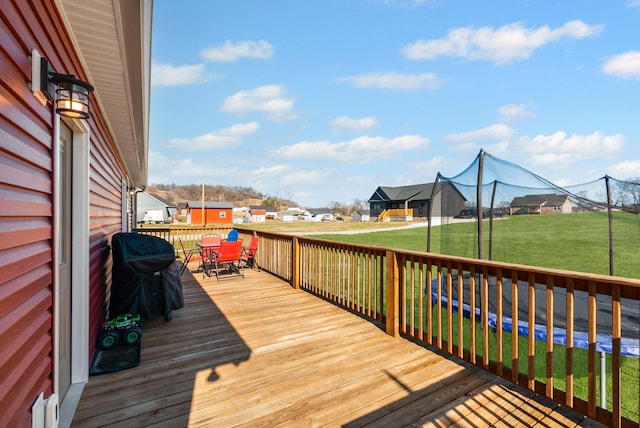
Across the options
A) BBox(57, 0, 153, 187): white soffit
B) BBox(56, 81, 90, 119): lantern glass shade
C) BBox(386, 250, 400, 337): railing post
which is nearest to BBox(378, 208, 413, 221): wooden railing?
BBox(386, 250, 400, 337): railing post

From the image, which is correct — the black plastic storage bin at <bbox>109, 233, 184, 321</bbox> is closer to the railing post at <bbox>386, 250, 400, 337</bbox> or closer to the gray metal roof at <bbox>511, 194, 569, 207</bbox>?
the railing post at <bbox>386, 250, 400, 337</bbox>

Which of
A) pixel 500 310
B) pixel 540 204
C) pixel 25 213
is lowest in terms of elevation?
pixel 500 310

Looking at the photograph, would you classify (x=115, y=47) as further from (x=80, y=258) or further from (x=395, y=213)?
(x=395, y=213)

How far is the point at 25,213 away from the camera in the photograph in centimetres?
140

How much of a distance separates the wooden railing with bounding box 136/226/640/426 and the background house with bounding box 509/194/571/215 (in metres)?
1.21

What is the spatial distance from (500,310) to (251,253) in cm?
540

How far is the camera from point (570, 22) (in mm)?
8664

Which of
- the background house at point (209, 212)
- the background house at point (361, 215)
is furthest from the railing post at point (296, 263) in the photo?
the background house at point (361, 215)

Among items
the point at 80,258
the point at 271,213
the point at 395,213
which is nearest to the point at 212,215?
the point at 271,213

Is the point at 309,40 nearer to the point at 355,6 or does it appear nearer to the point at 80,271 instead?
the point at 355,6

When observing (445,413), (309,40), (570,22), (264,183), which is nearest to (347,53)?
(309,40)

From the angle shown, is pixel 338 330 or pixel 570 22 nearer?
pixel 338 330

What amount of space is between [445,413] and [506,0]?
882 centimetres

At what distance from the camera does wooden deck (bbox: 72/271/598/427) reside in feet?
6.59
